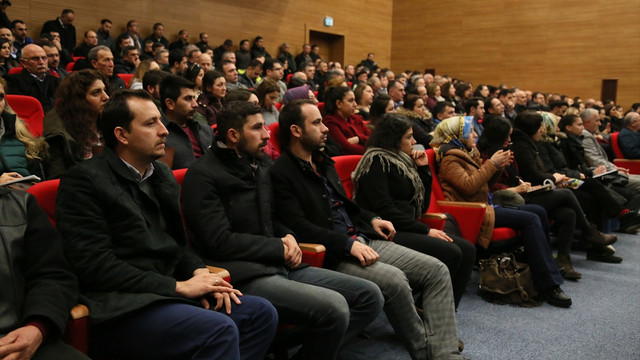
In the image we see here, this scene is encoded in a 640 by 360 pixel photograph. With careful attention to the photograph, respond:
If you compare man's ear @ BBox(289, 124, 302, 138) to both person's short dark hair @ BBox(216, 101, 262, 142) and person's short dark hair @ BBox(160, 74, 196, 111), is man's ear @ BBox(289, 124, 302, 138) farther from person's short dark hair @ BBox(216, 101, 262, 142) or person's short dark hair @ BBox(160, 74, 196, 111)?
person's short dark hair @ BBox(160, 74, 196, 111)

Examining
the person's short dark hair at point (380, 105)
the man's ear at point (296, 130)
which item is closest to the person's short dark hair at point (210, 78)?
the person's short dark hair at point (380, 105)

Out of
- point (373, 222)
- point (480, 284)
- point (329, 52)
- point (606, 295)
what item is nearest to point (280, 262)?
point (373, 222)

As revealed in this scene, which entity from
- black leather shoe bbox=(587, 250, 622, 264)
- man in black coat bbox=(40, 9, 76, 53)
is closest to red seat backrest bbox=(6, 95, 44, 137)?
black leather shoe bbox=(587, 250, 622, 264)

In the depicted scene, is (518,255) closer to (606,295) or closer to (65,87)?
(606,295)

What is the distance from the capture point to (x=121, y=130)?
1.49 m

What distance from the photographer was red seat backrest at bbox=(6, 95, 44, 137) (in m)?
2.55

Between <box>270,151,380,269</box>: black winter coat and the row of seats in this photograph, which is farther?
<box>270,151,380,269</box>: black winter coat

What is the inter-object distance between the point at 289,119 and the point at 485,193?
4.27ft

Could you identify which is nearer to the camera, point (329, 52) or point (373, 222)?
point (373, 222)

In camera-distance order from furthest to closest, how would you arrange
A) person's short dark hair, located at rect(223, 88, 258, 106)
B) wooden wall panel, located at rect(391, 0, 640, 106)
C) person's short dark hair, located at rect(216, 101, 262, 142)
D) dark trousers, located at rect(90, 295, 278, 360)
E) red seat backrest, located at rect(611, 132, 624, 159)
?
1. wooden wall panel, located at rect(391, 0, 640, 106)
2. red seat backrest, located at rect(611, 132, 624, 159)
3. person's short dark hair, located at rect(223, 88, 258, 106)
4. person's short dark hair, located at rect(216, 101, 262, 142)
5. dark trousers, located at rect(90, 295, 278, 360)

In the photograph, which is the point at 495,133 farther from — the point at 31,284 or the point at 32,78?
the point at 32,78

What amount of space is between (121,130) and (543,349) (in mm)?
1839

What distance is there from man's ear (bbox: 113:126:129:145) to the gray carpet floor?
1179 mm

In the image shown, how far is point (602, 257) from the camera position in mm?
3428
